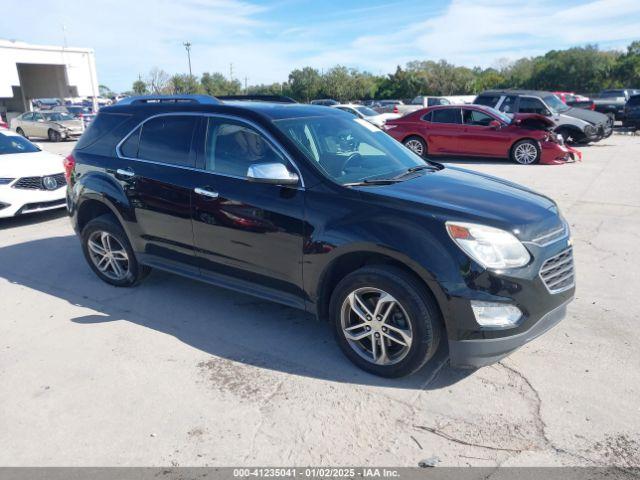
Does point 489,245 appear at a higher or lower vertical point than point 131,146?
lower

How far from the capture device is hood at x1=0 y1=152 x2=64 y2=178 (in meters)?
7.89

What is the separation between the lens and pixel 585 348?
12.6 feet

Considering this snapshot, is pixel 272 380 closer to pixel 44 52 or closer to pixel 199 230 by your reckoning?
pixel 199 230

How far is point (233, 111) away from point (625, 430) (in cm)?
353

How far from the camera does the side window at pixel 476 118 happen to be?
13.8 metres

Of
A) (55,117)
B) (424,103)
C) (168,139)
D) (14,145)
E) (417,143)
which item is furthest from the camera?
(424,103)

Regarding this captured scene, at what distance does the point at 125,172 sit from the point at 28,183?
421cm

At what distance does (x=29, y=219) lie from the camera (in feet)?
28.0

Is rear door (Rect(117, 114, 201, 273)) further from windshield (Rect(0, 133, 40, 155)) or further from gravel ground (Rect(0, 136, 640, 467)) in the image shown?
windshield (Rect(0, 133, 40, 155))

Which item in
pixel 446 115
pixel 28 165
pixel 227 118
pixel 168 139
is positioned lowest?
pixel 28 165

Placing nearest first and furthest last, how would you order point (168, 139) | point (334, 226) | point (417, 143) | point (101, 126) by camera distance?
point (334, 226) → point (168, 139) → point (101, 126) → point (417, 143)

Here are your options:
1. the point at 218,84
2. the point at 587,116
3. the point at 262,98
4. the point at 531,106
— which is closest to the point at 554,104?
the point at 531,106

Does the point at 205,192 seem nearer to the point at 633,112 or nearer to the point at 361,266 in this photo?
the point at 361,266

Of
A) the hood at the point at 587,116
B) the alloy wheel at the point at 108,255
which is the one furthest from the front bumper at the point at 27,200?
the hood at the point at 587,116
